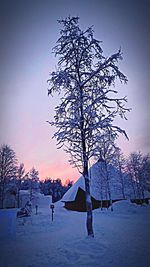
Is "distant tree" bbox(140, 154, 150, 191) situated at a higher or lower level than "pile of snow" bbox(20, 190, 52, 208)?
higher

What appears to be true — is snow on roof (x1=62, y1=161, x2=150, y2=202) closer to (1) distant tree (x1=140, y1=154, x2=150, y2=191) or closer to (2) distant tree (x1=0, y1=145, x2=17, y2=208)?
(1) distant tree (x1=140, y1=154, x2=150, y2=191)

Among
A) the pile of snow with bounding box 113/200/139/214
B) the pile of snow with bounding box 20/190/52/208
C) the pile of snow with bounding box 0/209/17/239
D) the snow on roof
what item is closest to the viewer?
the pile of snow with bounding box 0/209/17/239

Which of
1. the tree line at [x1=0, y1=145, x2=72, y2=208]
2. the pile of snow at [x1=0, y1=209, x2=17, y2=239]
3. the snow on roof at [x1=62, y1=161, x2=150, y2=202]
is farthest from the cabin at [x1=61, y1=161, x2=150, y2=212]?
the pile of snow at [x1=0, y1=209, x2=17, y2=239]

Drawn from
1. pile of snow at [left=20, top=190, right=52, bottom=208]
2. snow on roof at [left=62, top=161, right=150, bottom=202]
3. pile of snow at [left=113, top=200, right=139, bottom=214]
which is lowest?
pile of snow at [left=20, top=190, right=52, bottom=208]

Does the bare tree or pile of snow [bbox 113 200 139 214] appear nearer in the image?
pile of snow [bbox 113 200 139 214]

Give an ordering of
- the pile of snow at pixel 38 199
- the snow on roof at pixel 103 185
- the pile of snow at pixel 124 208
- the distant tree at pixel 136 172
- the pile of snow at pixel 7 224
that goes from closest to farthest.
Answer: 1. the pile of snow at pixel 7 224
2. the pile of snow at pixel 124 208
3. the snow on roof at pixel 103 185
4. the distant tree at pixel 136 172
5. the pile of snow at pixel 38 199

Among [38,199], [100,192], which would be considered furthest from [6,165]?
[38,199]

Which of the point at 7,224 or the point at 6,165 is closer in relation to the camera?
the point at 7,224

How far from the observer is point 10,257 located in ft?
19.4

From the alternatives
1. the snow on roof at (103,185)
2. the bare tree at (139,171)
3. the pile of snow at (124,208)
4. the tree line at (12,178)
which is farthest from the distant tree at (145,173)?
the tree line at (12,178)

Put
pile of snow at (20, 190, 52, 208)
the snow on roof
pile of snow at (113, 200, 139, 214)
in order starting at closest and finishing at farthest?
pile of snow at (113, 200, 139, 214) < the snow on roof < pile of snow at (20, 190, 52, 208)

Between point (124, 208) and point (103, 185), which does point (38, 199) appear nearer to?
point (103, 185)

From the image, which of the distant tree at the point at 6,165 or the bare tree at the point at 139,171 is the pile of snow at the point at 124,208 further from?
the distant tree at the point at 6,165

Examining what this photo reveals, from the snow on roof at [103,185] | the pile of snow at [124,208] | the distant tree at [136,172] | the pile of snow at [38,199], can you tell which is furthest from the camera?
the pile of snow at [38,199]
